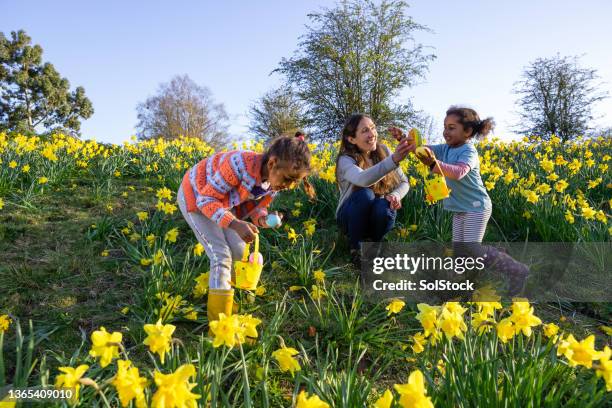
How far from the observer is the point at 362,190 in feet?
10.2

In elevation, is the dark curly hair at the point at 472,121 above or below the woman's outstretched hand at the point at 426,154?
above

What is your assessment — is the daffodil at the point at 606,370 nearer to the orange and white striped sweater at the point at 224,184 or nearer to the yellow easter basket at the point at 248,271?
the yellow easter basket at the point at 248,271

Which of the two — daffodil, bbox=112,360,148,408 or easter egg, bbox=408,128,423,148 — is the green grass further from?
easter egg, bbox=408,128,423,148

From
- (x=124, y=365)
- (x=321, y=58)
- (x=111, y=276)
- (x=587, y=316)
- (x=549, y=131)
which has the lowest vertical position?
(x=587, y=316)

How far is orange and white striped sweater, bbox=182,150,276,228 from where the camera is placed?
2.27m

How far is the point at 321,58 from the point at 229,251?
21.4 m

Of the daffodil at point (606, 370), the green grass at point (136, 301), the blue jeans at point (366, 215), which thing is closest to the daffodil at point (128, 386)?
the green grass at point (136, 301)

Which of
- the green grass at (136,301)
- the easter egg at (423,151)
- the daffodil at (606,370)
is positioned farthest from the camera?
the easter egg at (423,151)

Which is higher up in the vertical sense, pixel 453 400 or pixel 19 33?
pixel 19 33

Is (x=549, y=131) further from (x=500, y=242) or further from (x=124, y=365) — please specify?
(x=124, y=365)

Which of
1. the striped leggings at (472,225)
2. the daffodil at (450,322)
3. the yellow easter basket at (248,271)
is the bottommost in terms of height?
the daffodil at (450,322)

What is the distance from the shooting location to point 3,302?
2.57 m

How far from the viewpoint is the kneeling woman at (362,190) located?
304 centimetres

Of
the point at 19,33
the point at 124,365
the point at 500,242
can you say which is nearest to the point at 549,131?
the point at 500,242
